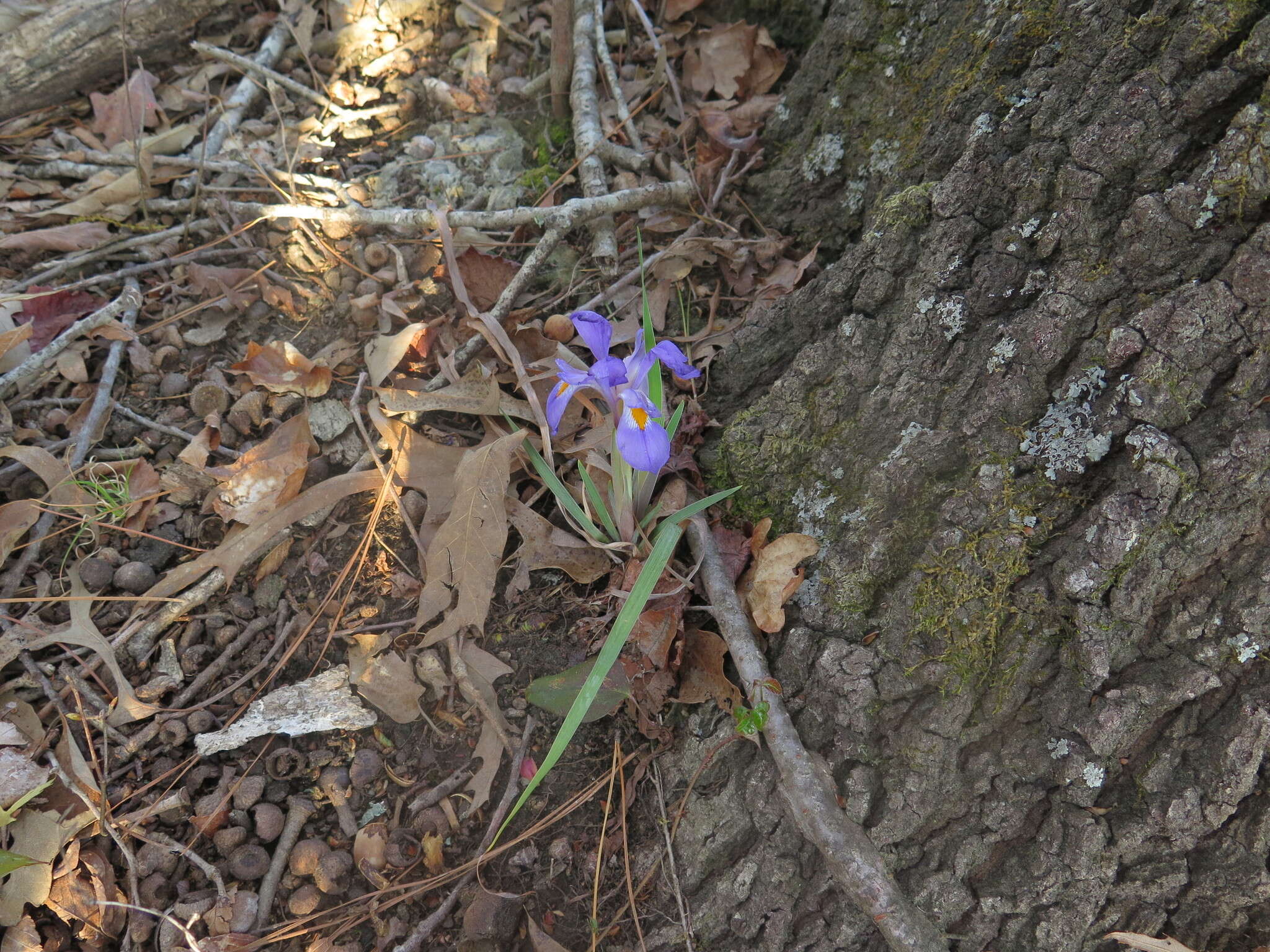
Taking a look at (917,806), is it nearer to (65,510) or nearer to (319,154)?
(65,510)

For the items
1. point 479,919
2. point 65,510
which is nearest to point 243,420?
point 65,510

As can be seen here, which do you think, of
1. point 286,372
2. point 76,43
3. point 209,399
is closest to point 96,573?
point 209,399

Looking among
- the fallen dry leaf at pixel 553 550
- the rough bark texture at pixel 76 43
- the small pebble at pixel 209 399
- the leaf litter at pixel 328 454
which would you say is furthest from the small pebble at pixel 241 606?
the rough bark texture at pixel 76 43

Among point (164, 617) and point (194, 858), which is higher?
point (164, 617)

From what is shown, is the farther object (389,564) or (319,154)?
(319,154)

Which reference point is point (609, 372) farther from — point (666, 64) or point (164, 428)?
point (666, 64)

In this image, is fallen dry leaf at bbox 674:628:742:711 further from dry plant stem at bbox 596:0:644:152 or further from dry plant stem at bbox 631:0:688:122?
dry plant stem at bbox 631:0:688:122
